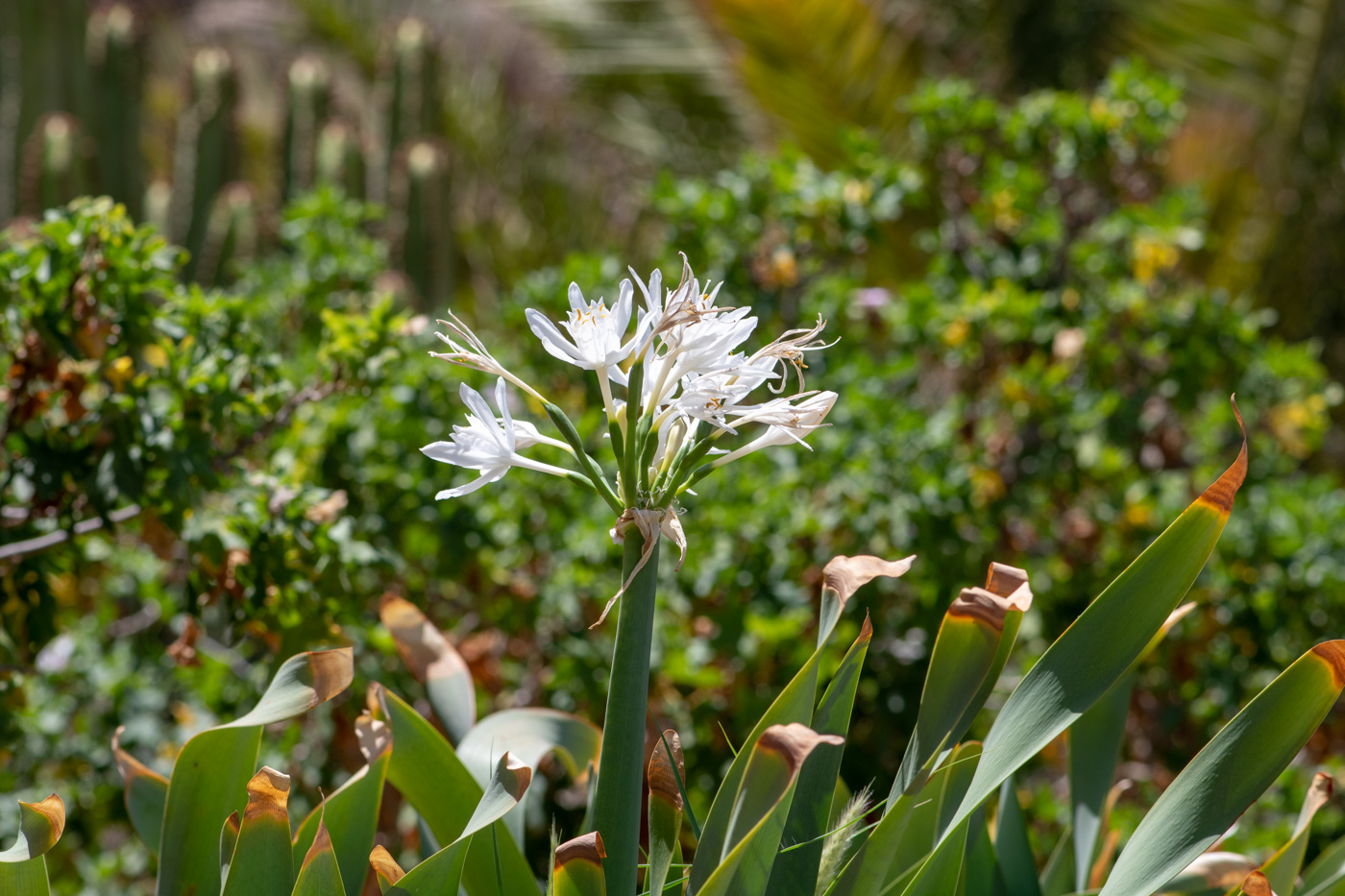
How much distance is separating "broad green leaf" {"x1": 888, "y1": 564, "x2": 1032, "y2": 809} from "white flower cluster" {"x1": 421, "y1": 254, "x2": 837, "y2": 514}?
0.27 meters

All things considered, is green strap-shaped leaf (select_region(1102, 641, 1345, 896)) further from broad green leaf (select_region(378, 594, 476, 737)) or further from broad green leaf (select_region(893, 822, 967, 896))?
broad green leaf (select_region(378, 594, 476, 737))

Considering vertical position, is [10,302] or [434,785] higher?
[10,302]

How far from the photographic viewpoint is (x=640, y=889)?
50.3 inches

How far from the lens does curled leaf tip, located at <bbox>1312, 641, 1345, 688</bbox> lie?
37.6 inches

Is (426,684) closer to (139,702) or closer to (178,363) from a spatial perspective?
(178,363)

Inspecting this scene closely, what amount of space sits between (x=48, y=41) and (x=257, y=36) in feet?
10.7

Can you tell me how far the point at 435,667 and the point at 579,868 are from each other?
1.71 ft

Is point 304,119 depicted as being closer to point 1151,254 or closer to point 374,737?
point 1151,254

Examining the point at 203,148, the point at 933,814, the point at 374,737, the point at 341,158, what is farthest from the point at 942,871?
the point at 203,148

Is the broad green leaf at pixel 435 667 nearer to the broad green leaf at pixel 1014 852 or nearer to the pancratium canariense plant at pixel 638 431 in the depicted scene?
the pancratium canariense plant at pixel 638 431

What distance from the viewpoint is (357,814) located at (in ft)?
3.68

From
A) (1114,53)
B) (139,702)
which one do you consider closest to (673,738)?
(139,702)

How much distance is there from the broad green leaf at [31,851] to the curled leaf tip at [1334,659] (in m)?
1.22

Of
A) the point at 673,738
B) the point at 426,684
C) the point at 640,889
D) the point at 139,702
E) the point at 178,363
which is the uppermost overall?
the point at 178,363
